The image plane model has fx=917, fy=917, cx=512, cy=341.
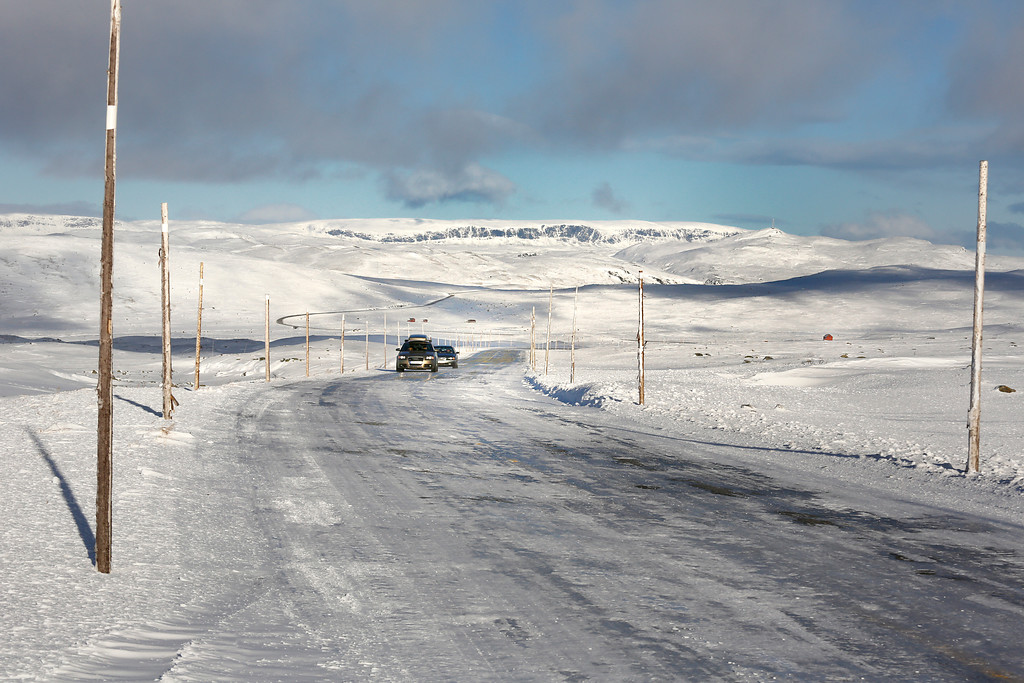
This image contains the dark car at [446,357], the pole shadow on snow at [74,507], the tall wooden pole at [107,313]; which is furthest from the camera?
the dark car at [446,357]

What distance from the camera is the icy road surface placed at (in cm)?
599

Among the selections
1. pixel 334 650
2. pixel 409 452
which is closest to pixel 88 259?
pixel 409 452

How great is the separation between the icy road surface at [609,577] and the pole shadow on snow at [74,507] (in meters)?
1.57

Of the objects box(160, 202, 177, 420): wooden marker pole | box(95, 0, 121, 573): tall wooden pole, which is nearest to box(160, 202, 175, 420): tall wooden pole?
box(160, 202, 177, 420): wooden marker pole

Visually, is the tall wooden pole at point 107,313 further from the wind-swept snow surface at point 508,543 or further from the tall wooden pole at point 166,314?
the tall wooden pole at point 166,314

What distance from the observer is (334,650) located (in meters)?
6.13

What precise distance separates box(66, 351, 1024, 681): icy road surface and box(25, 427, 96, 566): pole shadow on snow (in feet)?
5.16

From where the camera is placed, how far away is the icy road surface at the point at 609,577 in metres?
5.99

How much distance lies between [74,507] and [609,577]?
607 centimetres

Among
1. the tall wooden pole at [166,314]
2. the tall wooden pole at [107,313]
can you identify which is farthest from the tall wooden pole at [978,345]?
the tall wooden pole at [166,314]

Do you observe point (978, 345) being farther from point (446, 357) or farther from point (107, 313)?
point (446, 357)

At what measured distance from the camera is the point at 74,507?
10.1 metres

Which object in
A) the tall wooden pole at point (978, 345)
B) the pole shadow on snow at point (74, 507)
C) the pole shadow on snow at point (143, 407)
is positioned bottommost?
the pole shadow on snow at point (143, 407)

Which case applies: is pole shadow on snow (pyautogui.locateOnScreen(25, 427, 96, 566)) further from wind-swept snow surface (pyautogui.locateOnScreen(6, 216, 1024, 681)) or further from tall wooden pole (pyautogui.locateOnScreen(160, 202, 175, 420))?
tall wooden pole (pyautogui.locateOnScreen(160, 202, 175, 420))
